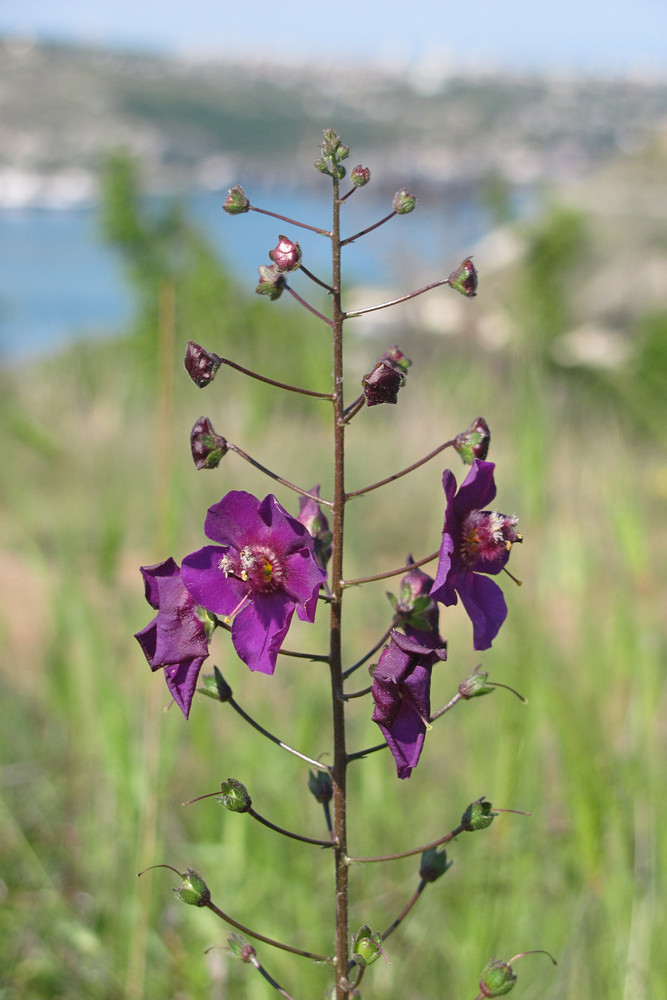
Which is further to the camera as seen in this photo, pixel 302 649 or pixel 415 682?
pixel 302 649

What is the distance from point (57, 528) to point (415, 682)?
3.22 m

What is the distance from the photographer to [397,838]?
3.76 metres

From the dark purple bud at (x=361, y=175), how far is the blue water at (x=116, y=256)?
79 centimetres

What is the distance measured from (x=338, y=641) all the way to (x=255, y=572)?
7.8 inches

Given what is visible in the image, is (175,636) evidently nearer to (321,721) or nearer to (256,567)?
(256,567)

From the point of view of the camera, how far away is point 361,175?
1.46 metres

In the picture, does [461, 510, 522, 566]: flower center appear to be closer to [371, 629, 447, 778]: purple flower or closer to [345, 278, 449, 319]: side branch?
[371, 629, 447, 778]: purple flower

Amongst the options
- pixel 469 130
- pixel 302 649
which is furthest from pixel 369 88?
pixel 302 649

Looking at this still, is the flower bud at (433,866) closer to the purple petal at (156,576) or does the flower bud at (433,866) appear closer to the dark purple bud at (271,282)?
the purple petal at (156,576)

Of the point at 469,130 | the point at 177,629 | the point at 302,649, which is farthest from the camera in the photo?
the point at 469,130

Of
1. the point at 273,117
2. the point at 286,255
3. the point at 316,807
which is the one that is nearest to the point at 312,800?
the point at 316,807

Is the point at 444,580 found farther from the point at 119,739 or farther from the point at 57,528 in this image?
the point at 57,528

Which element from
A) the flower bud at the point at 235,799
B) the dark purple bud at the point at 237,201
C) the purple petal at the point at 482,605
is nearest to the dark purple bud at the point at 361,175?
the dark purple bud at the point at 237,201

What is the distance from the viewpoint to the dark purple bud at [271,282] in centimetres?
149
